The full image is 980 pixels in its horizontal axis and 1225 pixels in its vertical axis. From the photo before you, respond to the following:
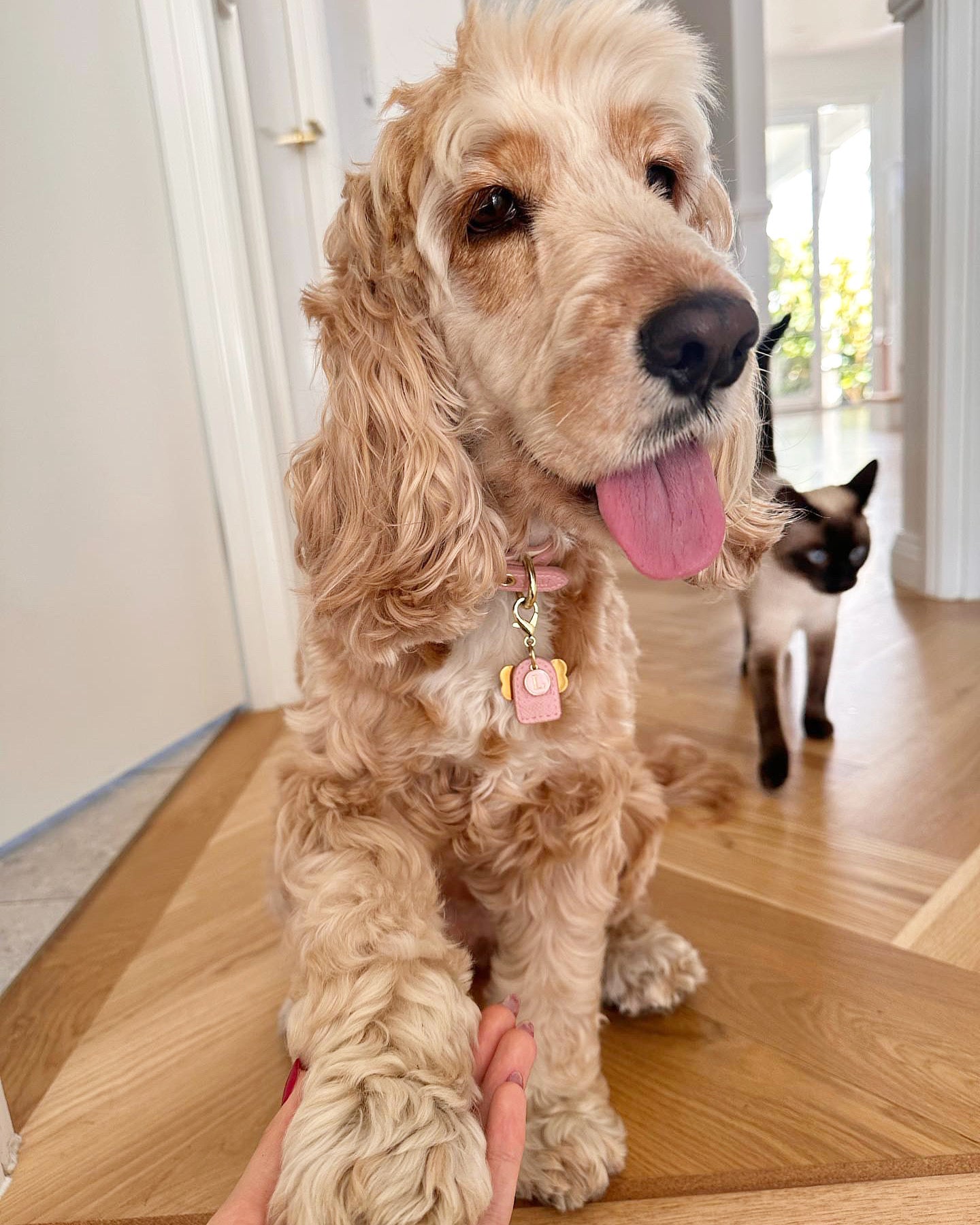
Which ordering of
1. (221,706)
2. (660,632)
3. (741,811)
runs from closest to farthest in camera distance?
(741,811), (221,706), (660,632)

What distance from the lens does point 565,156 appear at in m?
0.78

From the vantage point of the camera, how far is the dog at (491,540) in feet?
2.26

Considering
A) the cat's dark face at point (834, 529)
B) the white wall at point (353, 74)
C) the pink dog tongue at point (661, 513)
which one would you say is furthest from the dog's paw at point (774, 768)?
the white wall at point (353, 74)

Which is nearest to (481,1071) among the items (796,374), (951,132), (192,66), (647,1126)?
(647,1126)

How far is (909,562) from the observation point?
7.62 ft

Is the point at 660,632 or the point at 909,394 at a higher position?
the point at 909,394

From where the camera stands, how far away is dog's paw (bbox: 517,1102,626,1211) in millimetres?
817

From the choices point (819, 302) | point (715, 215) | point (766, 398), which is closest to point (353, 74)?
point (819, 302)

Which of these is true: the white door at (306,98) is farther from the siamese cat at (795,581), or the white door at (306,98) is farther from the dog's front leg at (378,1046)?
the dog's front leg at (378,1046)

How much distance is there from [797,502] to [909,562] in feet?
4.79

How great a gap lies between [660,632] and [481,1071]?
1.66m

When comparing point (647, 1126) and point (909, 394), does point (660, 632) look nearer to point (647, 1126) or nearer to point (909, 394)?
point (909, 394)

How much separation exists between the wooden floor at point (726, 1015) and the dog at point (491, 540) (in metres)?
0.14

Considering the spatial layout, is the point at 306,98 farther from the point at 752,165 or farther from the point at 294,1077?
the point at 294,1077
